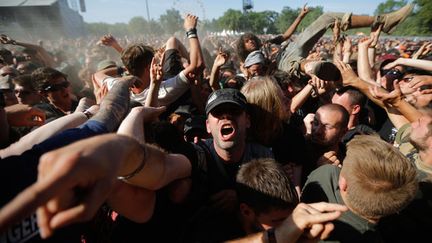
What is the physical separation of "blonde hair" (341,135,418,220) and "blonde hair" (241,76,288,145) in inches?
31.7

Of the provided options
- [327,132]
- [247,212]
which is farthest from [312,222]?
[327,132]

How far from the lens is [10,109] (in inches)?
80.1

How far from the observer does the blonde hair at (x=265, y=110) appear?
Result: 228 cm

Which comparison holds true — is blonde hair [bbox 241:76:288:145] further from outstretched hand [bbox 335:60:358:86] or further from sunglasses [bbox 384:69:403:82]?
sunglasses [bbox 384:69:403:82]

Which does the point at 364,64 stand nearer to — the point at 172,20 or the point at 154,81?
the point at 154,81

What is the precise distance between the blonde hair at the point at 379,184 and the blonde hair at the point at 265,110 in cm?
80

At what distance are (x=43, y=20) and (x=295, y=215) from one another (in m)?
30.8

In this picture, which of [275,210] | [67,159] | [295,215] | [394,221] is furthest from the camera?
[394,221]

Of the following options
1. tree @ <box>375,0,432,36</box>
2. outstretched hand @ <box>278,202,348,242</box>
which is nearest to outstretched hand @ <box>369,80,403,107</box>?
outstretched hand @ <box>278,202,348,242</box>

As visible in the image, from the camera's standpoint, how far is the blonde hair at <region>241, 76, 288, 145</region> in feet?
7.49

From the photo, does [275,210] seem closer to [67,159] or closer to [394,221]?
[394,221]

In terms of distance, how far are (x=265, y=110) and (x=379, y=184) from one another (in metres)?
1.01

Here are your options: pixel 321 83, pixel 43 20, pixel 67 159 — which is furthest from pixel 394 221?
pixel 43 20

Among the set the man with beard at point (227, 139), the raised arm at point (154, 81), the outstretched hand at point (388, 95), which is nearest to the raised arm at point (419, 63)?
the outstretched hand at point (388, 95)
